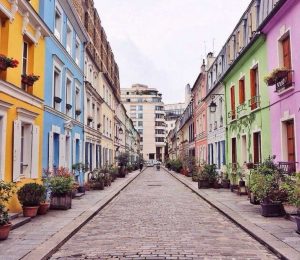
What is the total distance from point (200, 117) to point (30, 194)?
84.3ft

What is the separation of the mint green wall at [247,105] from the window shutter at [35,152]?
8282 millimetres

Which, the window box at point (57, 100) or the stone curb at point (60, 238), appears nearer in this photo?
the stone curb at point (60, 238)

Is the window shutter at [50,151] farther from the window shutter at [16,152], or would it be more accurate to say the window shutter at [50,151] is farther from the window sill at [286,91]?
the window sill at [286,91]

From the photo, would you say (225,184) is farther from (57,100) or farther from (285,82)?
(57,100)

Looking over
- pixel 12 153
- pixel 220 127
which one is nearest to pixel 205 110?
pixel 220 127

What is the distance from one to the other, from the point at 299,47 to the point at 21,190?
8.85 metres

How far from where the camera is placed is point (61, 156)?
1656 centimetres

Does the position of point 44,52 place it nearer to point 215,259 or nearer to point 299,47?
point 299,47

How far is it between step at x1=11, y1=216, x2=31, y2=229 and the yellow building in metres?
0.73

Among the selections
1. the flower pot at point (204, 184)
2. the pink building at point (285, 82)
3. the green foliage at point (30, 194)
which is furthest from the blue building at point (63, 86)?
the pink building at point (285, 82)

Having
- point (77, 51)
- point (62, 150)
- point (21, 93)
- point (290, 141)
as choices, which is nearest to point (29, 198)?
point (21, 93)

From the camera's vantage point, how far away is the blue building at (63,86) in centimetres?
1459

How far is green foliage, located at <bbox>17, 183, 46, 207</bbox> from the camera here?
10.7m

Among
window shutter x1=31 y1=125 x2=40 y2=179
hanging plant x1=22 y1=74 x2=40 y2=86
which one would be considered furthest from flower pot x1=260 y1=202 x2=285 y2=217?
hanging plant x1=22 y1=74 x2=40 y2=86
